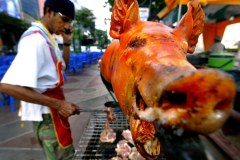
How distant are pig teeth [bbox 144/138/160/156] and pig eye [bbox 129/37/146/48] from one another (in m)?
0.50

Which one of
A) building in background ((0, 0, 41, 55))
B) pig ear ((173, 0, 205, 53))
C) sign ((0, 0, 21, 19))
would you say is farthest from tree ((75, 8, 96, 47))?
pig ear ((173, 0, 205, 53))

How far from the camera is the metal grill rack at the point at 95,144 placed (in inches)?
108

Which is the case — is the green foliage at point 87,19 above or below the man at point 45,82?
above

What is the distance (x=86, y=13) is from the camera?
38.3 metres

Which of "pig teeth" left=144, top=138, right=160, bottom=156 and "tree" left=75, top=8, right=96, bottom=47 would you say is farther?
"tree" left=75, top=8, right=96, bottom=47

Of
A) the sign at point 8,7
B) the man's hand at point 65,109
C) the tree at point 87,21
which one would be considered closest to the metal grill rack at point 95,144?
the man's hand at point 65,109

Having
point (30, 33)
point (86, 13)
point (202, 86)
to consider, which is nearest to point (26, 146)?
point (30, 33)

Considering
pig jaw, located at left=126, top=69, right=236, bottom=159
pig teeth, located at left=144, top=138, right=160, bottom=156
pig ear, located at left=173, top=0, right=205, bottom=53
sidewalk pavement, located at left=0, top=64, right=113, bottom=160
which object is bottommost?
sidewalk pavement, located at left=0, top=64, right=113, bottom=160

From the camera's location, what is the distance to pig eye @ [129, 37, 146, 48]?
1052 mm

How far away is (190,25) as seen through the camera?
4.09ft

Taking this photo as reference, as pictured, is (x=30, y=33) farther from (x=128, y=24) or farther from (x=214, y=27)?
(x=214, y=27)

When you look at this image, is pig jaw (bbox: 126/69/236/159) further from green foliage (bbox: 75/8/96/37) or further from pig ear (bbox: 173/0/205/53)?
green foliage (bbox: 75/8/96/37)

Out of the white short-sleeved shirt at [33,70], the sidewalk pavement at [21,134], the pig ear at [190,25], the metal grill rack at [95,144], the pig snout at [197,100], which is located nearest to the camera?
the pig snout at [197,100]

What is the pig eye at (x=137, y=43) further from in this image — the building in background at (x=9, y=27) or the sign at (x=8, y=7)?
the sign at (x=8, y=7)
